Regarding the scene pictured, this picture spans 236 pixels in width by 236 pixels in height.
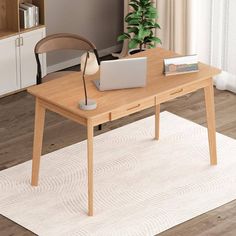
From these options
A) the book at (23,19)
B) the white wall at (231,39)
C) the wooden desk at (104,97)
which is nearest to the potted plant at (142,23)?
the white wall at (231,39)

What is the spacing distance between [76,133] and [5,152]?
2.21 feet

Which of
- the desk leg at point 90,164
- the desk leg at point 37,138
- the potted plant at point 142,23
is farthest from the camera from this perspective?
the potted plant at point 142,23

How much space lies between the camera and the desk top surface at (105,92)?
5.80 m

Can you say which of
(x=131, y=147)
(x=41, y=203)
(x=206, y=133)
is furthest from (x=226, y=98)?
(x=41, y=203)

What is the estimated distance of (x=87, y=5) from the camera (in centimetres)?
853

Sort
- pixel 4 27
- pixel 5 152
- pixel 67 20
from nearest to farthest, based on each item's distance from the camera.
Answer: pixel 5 152
pixel 4 27
pixel 67 20

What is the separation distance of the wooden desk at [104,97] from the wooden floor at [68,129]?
24.0 inches

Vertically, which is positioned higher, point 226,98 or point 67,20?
point 67,20

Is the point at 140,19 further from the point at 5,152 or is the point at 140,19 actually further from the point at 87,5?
the point at 5,152

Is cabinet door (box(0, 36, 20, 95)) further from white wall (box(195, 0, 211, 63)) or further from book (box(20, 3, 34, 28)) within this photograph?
white wall (box(195, 0, 211, 63))

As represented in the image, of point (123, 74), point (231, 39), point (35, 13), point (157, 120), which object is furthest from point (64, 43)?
point (231, 39)

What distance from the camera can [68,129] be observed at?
7.28m

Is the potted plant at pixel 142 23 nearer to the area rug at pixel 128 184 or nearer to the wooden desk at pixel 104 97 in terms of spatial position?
the area rug at pixel 128 184

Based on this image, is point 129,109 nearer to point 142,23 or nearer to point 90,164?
point 90,164
